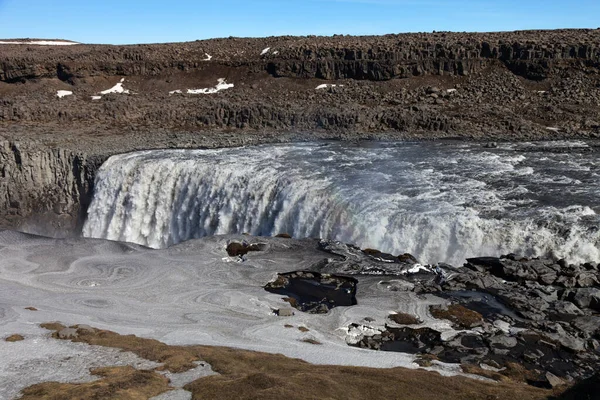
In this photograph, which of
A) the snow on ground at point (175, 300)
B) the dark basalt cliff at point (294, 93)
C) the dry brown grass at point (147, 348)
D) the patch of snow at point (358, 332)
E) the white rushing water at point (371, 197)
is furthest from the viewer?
the dark basalt cliff at point (294, 93)

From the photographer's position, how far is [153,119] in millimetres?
51594

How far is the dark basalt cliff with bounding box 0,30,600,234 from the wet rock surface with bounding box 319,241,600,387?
67.6ft

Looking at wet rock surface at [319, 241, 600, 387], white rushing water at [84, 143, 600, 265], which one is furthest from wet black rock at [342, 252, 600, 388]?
white rushing water at [84, 143, 600, 265]

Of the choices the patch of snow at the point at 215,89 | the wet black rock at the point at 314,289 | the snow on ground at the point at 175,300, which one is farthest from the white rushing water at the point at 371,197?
the patch of snow at the point at 215,89

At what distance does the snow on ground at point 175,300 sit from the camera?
18.2 metres

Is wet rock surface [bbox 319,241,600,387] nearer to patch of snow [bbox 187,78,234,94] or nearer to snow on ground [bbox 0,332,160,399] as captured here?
snow on ground [bbox 0,332,160,399]

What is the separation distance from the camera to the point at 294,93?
5559 cm

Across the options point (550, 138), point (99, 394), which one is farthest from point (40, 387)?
point (550, 138)

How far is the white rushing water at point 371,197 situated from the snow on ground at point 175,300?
371cm

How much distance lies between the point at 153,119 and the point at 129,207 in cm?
1456

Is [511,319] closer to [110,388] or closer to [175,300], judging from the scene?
[175,300]

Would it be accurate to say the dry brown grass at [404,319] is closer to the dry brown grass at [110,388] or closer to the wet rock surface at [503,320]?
the wet rock surface at [503,320]

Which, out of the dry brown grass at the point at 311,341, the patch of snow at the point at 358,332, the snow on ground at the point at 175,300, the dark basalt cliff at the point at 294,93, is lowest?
the patch of snow at the point at 358,332

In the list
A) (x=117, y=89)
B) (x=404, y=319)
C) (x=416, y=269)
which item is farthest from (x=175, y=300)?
(x=117, y=89)
